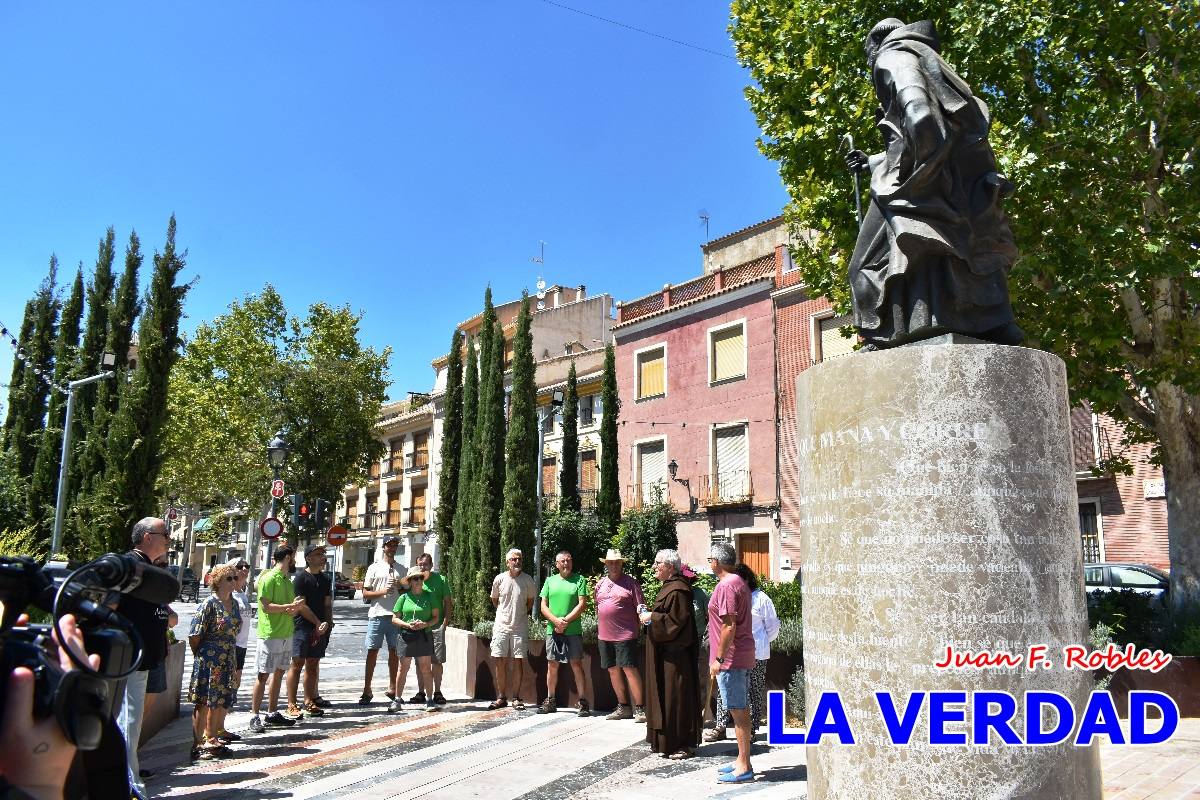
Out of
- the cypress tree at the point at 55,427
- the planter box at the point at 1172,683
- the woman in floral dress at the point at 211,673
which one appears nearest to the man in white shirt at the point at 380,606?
the woman in floral dress at the point at 211,673

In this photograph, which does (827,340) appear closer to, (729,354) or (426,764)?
(729,354)

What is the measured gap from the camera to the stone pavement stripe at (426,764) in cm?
607

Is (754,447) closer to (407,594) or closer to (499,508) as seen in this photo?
(499,508)

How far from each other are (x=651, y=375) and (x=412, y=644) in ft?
68.6

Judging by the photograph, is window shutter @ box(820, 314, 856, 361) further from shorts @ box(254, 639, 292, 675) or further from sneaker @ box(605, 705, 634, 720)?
shorts @ box(254, 639, 292, 675)

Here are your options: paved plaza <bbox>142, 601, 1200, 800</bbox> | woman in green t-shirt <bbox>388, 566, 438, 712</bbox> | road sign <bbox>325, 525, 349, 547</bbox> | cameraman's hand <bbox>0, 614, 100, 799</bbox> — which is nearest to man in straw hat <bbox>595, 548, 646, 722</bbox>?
paved plaza <bbox>142, 601, 1200, 800</bbox>

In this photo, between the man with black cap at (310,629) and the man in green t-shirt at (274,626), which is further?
the man with black cap at (310,629)

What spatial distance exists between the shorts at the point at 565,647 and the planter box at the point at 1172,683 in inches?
195

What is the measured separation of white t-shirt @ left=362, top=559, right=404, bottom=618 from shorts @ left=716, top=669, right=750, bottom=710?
4.70m

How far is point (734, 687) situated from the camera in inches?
250

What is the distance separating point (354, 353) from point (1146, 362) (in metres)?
26.8

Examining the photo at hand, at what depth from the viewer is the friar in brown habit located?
6.88 metres

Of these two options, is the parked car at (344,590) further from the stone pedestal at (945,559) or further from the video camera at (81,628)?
the video camera at (81,628)

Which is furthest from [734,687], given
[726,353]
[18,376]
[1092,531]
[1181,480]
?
[18,376]
